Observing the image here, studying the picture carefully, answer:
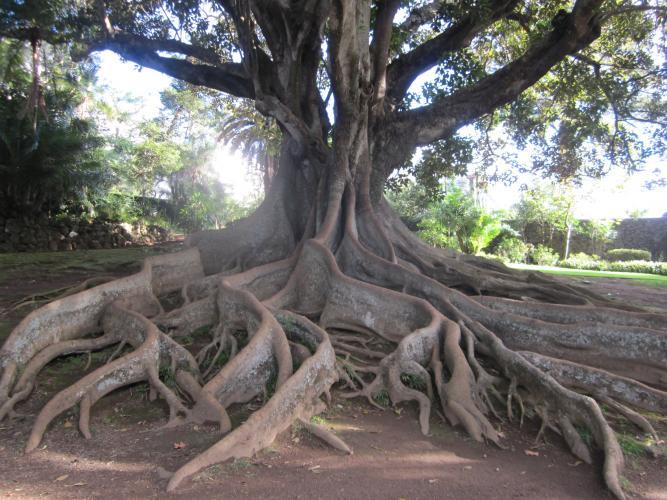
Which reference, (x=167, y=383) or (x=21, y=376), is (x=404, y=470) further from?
(x=21, y=376)

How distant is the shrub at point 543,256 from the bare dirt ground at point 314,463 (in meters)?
19.8

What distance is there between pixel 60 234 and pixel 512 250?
812 inches

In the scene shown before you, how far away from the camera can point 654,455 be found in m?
3.33

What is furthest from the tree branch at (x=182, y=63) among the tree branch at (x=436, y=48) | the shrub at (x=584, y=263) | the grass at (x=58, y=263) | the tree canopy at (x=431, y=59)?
the shrub at (x=584, y=263)

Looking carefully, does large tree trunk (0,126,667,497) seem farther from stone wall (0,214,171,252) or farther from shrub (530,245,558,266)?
shrub (530,245,558,266)

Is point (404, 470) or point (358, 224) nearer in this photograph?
point (404, 470)

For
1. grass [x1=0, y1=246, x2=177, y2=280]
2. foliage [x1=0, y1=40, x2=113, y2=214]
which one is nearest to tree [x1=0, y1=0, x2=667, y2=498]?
grass [x1=0, y1=246, x2=177, y2=280]

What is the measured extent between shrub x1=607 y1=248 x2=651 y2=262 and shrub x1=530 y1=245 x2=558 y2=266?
278 centimetres

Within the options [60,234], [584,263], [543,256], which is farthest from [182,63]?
[543,256]

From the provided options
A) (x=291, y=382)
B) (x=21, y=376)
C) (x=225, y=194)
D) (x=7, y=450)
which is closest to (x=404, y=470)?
(x=291, y=382)

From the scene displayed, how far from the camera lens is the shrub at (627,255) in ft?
71.7

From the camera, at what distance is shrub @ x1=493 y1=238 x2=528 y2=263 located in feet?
73.6

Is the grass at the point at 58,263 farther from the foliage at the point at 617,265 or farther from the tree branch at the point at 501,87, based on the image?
the foliage at the point at 617,265

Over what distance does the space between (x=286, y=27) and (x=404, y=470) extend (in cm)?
668
